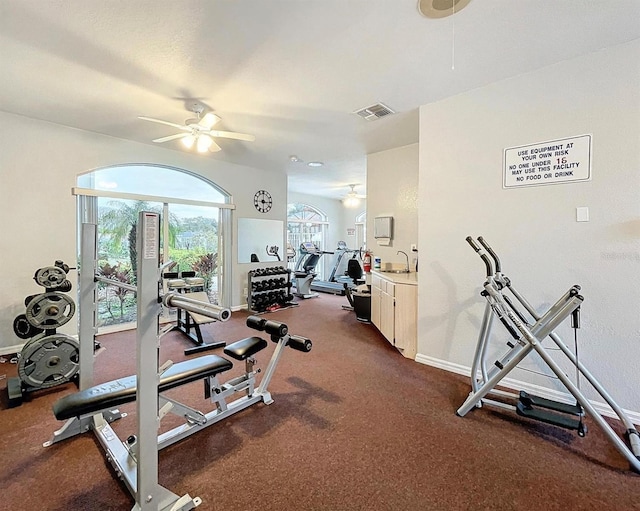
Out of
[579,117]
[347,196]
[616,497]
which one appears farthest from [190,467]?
[347,196]

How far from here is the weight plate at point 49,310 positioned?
8.46ft

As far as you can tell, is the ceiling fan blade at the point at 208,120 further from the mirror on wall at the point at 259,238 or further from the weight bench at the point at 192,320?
the mirror on wall at the point at 259,238

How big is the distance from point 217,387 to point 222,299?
3.64 meters

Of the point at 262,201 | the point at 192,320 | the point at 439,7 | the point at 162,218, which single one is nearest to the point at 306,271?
the point at 262,201

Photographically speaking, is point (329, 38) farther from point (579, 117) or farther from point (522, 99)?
point (579, 117)

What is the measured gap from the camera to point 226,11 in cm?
193

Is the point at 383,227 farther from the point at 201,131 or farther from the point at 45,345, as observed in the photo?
the point at 45,345

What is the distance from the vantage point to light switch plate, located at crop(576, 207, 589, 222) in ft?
7.70

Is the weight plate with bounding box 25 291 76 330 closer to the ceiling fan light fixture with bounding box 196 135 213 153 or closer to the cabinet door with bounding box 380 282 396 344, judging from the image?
the ceiling fan light fixture with bounding box 196 135 213 153

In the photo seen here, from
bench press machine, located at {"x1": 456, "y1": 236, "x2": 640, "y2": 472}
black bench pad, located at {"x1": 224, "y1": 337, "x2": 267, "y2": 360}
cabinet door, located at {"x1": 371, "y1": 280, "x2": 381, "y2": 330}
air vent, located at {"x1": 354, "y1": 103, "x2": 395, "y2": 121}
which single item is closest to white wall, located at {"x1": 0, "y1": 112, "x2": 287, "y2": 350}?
black bench pad, located at {"x1": 224, "y1": 337, "x2": 267, "y2": 360}

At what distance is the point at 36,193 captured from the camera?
360 centimetres

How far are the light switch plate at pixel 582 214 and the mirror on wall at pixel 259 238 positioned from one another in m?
4.88

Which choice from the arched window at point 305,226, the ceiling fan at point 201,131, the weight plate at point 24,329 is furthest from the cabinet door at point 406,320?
the arched window at point 305,226

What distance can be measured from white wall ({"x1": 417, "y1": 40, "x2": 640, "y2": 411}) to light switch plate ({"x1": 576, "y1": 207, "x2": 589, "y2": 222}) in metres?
0.03
